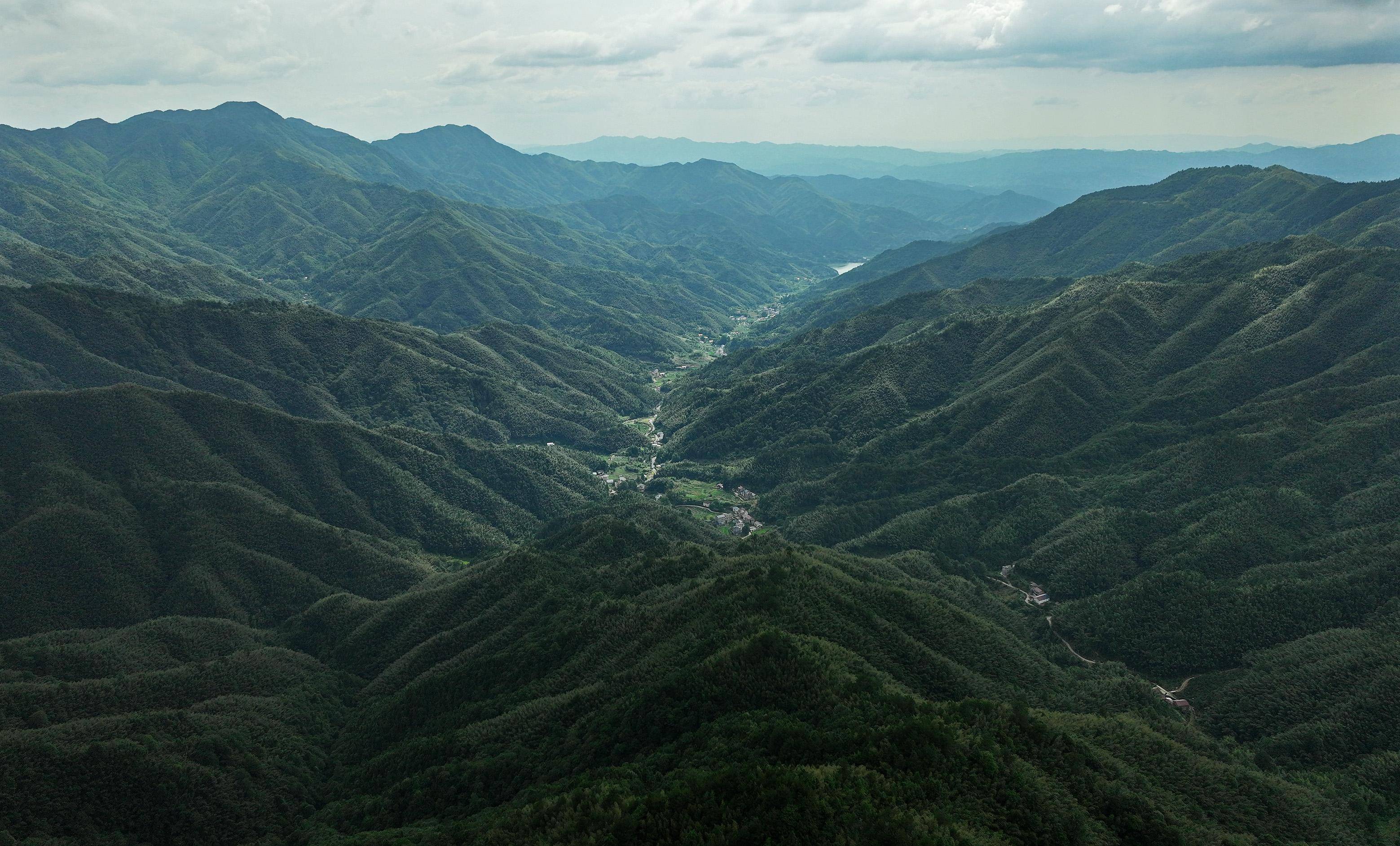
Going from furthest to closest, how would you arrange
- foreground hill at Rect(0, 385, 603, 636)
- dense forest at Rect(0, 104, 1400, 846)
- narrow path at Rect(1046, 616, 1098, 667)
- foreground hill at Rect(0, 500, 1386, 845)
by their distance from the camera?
1. foreground hill at Rect(0, 385, 603, 636)
2. narrow path at Rect(1046, 616, 1098, 667)
3. dense forest at Rect(0, 104, 1400, 846)
4. foreground hill at Rect(0, 500, 1386, 845)

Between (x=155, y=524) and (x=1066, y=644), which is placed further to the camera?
(x=155, y=524)

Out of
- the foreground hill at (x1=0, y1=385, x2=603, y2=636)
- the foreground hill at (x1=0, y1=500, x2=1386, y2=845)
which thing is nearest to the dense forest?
the foreground hill at (x1=0, y1=500, x2=1386, y2=845)

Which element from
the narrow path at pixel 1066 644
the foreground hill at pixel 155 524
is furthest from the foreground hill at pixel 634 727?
the foreground hill at pixel 155 524

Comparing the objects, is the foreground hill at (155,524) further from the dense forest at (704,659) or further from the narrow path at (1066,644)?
the narrow path at (1066,644)

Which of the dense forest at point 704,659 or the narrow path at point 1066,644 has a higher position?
the dense forest at point 704,659

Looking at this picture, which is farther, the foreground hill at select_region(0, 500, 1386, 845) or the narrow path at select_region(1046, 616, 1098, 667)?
the narrow path at select_region(1046, 616, 1098, 667)

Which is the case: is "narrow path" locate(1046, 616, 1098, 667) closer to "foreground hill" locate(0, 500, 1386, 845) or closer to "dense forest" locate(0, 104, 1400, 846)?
"dense forest" locate(0, 104, 1400, 846)

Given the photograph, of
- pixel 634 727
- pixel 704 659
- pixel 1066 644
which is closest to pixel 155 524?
pixel 634 727

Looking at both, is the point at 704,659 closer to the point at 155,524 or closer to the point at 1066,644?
the point at 1066,644
